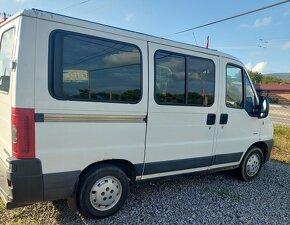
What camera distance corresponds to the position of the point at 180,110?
4.28 meters

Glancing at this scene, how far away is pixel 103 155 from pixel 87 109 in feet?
2.06

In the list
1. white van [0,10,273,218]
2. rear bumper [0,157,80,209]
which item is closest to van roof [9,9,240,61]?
white van [0,10,273,218]

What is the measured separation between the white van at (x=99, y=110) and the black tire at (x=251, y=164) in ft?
2.85

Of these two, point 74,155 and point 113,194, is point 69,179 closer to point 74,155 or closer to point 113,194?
point 74,155

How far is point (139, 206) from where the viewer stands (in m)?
4.22

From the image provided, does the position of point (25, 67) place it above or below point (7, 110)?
above

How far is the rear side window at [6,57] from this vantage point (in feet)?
10.6

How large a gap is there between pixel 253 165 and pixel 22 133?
445 centimetres

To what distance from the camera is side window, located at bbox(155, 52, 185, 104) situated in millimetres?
4059

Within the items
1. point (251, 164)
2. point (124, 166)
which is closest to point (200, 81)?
point (124, 166)

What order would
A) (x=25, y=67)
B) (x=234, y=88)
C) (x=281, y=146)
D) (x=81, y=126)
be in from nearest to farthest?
(x=25, y=67) → (x=81, y=126) → (x=234, y=88) → (x=281, y=146)

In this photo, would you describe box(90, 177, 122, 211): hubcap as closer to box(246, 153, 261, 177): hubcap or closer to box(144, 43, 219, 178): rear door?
box(144, 43, 219, 178): rear door

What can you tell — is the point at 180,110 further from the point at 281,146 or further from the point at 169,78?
the point at 281,146

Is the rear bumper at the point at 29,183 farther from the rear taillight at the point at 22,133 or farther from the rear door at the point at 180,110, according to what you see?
the rear door at the point at 180,110
